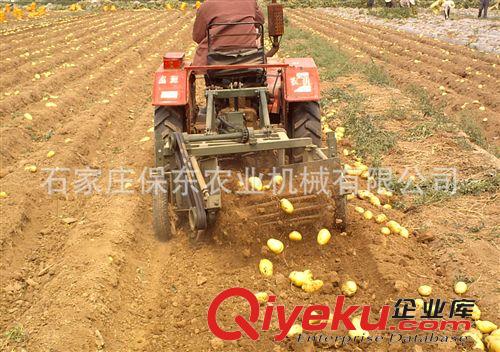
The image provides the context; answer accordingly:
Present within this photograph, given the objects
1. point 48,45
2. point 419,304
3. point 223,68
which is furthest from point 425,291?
point 48,45

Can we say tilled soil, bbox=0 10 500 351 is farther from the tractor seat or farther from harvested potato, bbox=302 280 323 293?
the tractor seat

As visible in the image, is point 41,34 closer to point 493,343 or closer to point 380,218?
point 380,218

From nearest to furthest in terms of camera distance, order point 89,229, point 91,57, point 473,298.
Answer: point 473,298, point 89,229, point 91,57

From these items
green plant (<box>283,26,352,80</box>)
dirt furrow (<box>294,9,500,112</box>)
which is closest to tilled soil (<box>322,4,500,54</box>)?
dirt furrow (<box>294,9,500,112</box>)

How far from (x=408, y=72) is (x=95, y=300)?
11452 millimetres

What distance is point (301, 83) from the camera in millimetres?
5844

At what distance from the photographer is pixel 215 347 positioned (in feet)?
11.7

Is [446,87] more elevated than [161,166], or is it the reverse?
[161,166]

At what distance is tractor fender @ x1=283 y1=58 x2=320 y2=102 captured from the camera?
5.74 metres

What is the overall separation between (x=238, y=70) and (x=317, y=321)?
3.30 metres

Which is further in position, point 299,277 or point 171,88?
point 171,88

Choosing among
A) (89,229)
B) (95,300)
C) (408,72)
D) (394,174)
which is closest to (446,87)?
(408,72)

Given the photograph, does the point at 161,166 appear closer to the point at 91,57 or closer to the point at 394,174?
the point at 394,174

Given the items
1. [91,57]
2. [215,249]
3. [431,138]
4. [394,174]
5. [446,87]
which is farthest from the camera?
[91,57]
